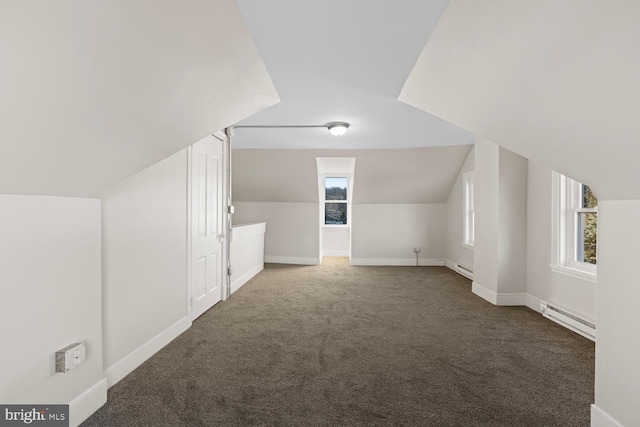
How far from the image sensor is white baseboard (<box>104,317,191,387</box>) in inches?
89.6

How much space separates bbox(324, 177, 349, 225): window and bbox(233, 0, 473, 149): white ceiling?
384 centimetres

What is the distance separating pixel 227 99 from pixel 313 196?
4851 millimetres

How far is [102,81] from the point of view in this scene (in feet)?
4.55

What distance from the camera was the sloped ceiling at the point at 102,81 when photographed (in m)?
1.11

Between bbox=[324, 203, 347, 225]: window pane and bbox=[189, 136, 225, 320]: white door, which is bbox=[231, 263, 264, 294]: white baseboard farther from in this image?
bbox=[324, 203, 347, 225]: window pane

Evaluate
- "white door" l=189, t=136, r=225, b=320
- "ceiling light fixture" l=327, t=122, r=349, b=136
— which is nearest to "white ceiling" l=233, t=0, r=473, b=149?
"ceiling light fixture" l=327, t=122, r=349, b=136

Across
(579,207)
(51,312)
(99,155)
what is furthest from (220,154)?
(579,207)

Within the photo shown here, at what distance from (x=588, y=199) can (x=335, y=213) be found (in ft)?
19.3

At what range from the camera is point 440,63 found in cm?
219

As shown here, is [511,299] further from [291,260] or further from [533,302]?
[291,260]

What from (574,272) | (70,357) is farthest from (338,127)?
(70,357)

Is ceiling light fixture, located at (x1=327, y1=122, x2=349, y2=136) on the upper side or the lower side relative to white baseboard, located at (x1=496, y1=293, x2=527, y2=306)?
upper

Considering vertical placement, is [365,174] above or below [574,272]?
above

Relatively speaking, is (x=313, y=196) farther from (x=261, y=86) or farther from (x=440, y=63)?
(x=440, y=63)
